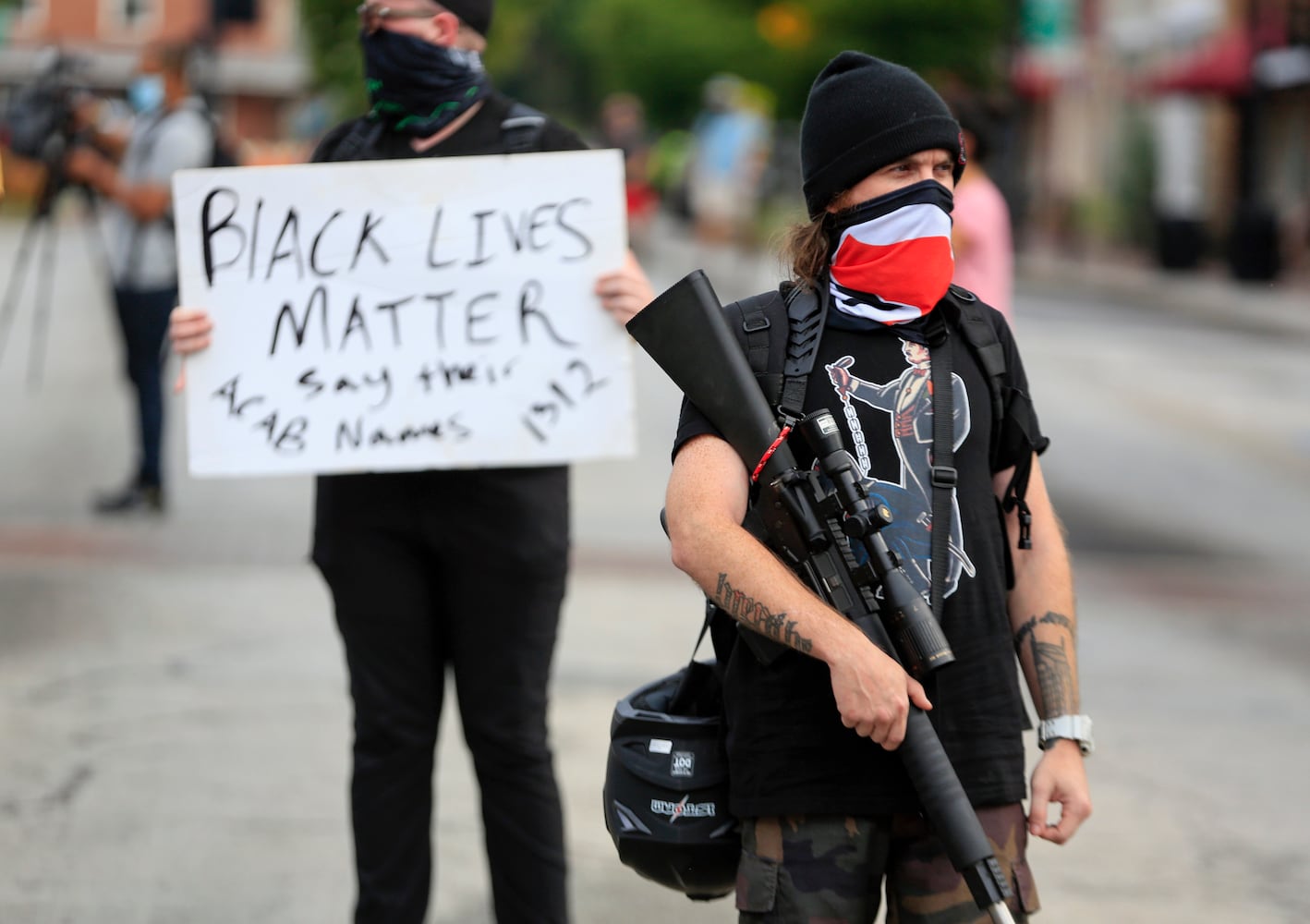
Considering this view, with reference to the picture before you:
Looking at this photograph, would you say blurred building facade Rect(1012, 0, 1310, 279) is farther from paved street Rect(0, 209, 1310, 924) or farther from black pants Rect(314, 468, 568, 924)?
black pants Rect(314, 468, 568, 924)

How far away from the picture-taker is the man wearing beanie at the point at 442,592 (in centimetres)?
358

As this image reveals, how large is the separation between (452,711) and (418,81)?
297 centimetres

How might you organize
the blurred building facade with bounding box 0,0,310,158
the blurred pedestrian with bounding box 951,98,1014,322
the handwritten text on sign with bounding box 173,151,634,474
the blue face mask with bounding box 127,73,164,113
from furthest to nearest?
the blurred building facade with bounding box 0,0,310,158, the blue face mask with bounding box 127,73,164,113, the blurred pedestrian with bounding box 951,98,1014,322, the handwritten text on sign with bounding box 173,151,634,474

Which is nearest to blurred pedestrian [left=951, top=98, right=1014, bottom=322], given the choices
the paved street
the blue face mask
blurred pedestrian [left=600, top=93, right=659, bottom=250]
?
the paved street

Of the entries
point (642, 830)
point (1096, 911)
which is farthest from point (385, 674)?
point (1096, 911)

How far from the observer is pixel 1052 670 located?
2.79m

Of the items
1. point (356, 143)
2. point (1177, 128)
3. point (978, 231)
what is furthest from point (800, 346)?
point (1177, 128)

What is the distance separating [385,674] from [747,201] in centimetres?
1932

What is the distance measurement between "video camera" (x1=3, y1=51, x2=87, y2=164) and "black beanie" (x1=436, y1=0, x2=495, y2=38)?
504 cm

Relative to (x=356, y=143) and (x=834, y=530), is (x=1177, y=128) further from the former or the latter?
(x=834, y=530)

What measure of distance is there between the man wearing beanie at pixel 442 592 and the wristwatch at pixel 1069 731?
1188mm

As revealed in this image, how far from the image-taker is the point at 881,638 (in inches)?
101

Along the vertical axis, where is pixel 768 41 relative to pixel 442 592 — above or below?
below

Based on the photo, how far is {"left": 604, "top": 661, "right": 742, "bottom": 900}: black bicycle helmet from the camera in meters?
2.77
